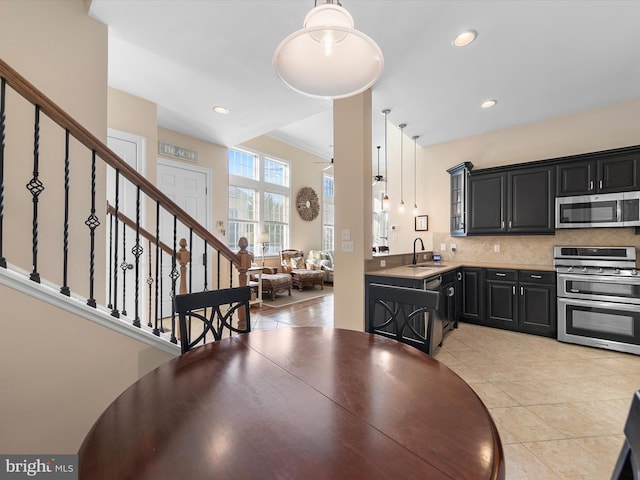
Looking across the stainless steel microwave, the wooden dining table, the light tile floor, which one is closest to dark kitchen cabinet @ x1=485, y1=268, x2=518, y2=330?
the light tile floor

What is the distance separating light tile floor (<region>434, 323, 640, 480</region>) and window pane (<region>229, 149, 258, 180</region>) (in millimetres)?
5211

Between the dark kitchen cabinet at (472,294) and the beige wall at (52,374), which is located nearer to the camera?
the beige wall at (52,374)

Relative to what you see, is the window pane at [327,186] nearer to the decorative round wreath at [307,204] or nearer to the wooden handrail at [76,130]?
the decorative round wreath at [307,204]

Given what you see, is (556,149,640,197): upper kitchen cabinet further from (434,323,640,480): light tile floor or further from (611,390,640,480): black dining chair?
(611,390,640,480): black dining chair

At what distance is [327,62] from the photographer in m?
1.21

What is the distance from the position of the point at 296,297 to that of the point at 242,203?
2481mm

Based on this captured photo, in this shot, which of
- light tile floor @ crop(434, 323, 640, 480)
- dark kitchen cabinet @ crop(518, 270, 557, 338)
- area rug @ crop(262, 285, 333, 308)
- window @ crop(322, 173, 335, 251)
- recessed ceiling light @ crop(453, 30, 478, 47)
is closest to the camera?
light tile floor @ crop(434, 323, 640, 480)

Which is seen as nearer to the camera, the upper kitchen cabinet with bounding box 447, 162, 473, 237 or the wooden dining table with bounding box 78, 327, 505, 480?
the wooden dining table with bounding box 78, 327, 505, 480

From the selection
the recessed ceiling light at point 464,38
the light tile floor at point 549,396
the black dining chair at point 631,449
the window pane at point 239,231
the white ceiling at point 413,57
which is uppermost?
the white ceiling at point 413,57

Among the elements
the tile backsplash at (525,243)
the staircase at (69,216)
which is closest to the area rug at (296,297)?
the tile backsplash at (525,243)

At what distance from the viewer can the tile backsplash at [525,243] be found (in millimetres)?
3424

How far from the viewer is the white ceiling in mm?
2041

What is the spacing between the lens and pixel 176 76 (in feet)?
9.86

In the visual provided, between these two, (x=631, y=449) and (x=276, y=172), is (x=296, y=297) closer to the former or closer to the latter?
(x=276, y=172)
